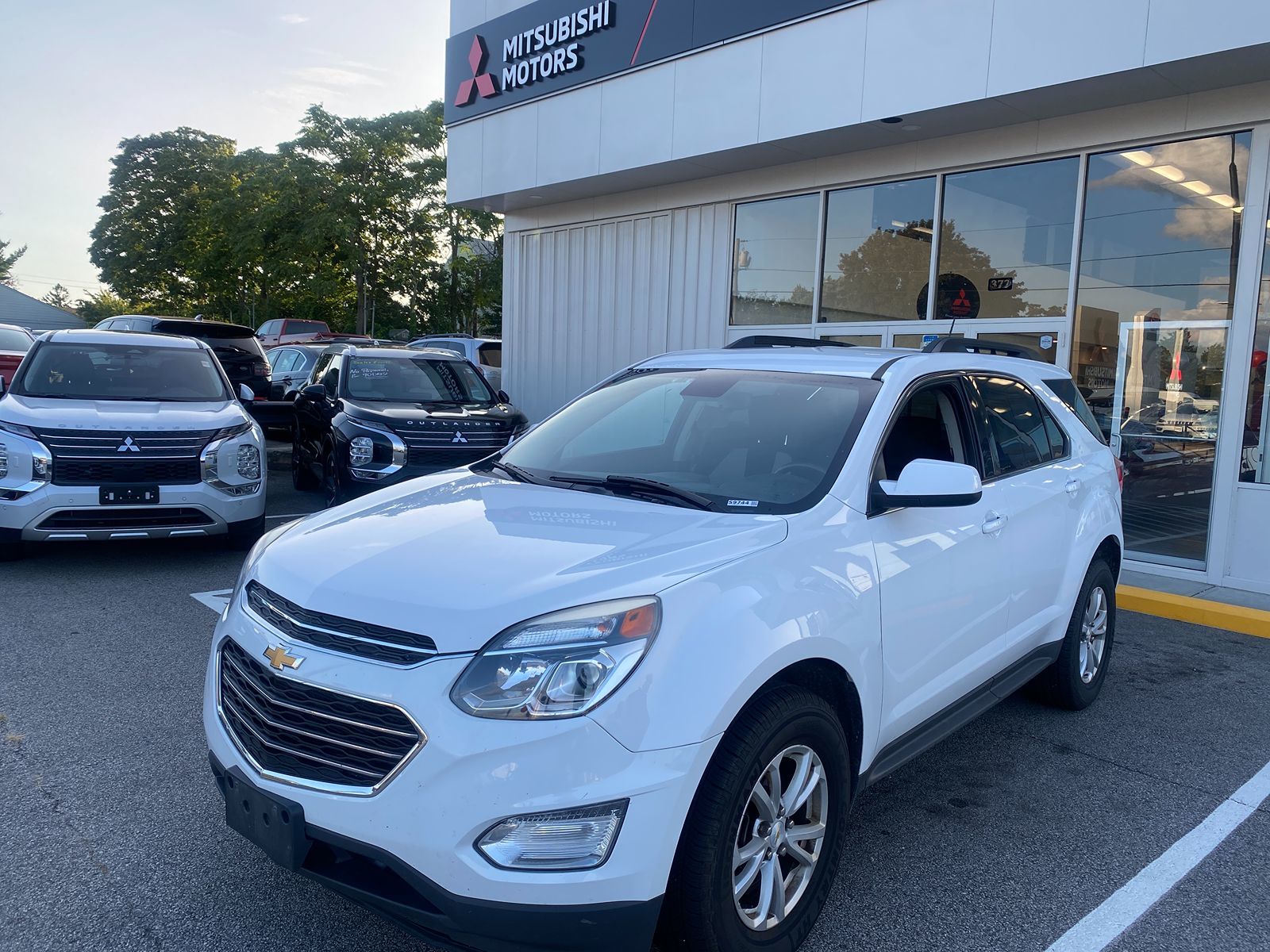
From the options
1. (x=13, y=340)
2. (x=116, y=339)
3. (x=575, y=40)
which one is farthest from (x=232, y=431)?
(x=13, y=340)

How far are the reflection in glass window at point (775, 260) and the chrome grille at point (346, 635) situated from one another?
8831 mm

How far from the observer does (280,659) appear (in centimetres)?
239

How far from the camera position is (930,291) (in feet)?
31.1

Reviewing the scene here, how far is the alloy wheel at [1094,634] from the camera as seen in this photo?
4.63 meters

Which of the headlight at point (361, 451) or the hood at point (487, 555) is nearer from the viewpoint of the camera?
the hood at point (487, 555)

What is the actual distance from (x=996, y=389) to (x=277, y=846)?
11.0 feet

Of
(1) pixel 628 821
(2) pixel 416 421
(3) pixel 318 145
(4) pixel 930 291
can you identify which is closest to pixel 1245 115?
(4) pixel 930 291

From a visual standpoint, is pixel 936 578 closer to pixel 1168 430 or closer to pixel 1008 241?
pixel 1168 430

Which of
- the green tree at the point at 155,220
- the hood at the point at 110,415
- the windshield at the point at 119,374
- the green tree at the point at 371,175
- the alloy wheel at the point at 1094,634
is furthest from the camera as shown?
the green tree at the point at 155,220

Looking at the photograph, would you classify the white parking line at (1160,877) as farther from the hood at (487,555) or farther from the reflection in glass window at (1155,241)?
the reflection in glass window at (1155,241)

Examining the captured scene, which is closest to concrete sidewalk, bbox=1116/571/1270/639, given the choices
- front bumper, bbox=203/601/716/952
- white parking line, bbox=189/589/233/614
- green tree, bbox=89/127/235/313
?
front bumper, bbox=203/601/716/952

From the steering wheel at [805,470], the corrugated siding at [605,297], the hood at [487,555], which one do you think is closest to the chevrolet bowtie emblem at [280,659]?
the hood at [487,555]

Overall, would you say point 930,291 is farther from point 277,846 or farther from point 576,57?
point 277,846

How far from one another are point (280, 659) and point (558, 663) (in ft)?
2.56
